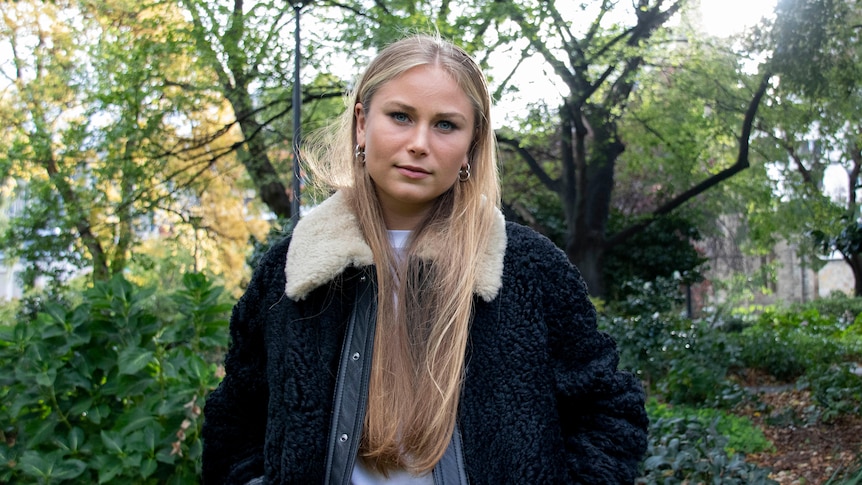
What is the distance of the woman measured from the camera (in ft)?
5.35

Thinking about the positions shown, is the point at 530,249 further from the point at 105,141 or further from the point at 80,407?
the point at 105,141

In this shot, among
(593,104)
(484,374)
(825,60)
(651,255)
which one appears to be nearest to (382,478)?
(484,374)

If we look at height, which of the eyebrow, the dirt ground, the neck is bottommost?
the dirt ground

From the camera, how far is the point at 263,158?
12.4 metres

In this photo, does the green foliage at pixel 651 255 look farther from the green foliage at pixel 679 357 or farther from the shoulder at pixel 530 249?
the shoulder at pixel 530 249

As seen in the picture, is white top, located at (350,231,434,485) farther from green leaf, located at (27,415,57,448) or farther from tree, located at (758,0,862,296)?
tree, located at (758,0,862,296)

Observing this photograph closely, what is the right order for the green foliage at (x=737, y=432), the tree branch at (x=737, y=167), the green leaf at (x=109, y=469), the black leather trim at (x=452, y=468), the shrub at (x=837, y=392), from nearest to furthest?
the black leather trim at (x=452, y=468) → the green leaf at (x=109, y=469) → the green foliage at (x=737, y=432) → the shrub at (x=837, y=392) → the tree branch at (x=737, y=167)

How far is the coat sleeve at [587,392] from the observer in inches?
65.9

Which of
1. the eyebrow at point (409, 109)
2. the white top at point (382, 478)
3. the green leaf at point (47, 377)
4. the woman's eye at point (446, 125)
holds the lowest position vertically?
the white top at point (382, 478)

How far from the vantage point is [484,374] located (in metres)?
1.68

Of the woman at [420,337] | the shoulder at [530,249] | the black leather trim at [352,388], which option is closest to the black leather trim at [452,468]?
the woman at [420,337]

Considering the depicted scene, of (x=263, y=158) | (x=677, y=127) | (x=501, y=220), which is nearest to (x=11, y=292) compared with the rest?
(x=263, y=158)

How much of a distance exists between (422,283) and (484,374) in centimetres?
25

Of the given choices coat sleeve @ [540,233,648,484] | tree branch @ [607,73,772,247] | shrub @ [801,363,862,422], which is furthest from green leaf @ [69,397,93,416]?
tree branch @ [607,73,772,247]
